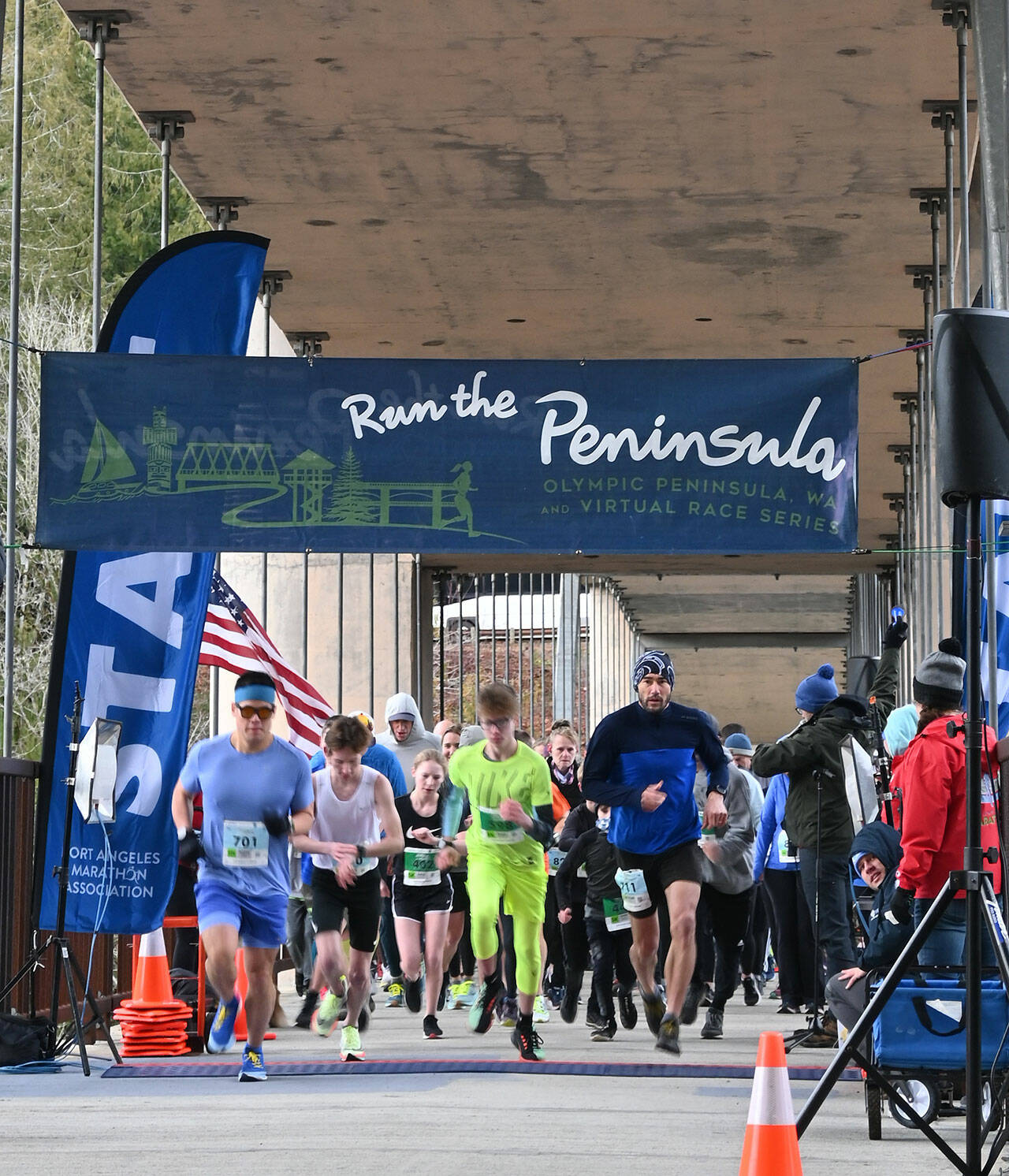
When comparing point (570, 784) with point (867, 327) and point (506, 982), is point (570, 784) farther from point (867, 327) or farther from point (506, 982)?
point (867, 327)

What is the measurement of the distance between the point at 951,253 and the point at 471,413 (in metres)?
6.39

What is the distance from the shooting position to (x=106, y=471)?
10.2 meters

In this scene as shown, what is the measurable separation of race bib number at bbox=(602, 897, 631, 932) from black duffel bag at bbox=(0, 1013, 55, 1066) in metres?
3.49

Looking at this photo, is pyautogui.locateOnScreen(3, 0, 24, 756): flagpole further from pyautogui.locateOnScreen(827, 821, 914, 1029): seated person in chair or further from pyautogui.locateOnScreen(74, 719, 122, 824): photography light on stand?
pyautogui.locateOnScreen(827, 821, 914, 1029): seated person in chair

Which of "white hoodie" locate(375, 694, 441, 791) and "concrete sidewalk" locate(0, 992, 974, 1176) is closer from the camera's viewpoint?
"concrete sidewalk" locate(0, 992, 974, 1176)

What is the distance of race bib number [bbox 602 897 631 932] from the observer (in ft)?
40.6

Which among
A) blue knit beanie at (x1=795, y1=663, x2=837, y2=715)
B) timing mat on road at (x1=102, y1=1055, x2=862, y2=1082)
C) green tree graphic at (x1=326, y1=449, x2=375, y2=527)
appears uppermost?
green tree graphic at (x1=326, y1=449, x2=375, y2=527)

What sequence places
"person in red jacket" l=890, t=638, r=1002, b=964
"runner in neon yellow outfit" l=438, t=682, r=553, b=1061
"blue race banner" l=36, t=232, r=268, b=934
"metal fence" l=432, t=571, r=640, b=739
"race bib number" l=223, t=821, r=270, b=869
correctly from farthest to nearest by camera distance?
"metal fence" l=432, t=571, r=640, b=739
"runner in neon yellow outfit" l=438, t=682, r=553, b=1061
"blue race banner" l=36, t=232, r=268, b=934
"race bib number" l=223, t=821, r=270, b=869
"person in red jacket" l=890, t=638, r=1002, b=964

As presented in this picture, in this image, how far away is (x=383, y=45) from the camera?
13.9m

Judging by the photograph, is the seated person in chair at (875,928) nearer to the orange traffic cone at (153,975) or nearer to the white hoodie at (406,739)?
the orange traffic cone at (153,975)

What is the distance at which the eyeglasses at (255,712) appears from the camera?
383 inches

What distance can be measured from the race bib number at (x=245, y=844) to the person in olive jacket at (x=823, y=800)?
3042mm

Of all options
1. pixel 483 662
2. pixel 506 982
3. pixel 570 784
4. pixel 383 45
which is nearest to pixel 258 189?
pixel 383 45

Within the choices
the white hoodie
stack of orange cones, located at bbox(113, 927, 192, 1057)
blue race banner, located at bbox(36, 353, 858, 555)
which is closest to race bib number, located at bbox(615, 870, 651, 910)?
blue race banner, located at bbox(36, 353, 858, 555)
